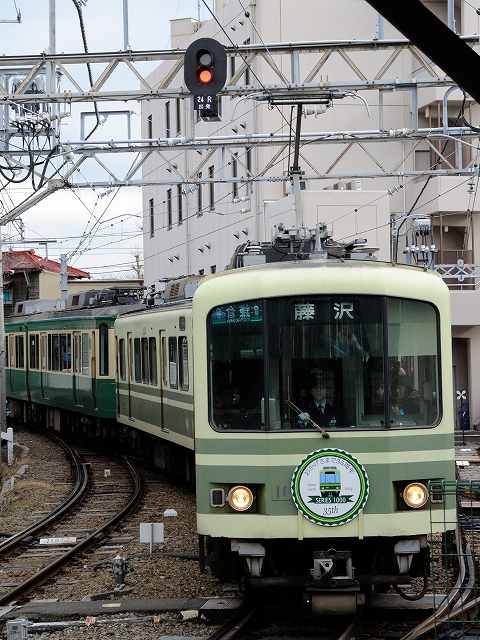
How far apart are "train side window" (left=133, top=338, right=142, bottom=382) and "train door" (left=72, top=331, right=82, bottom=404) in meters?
4.72

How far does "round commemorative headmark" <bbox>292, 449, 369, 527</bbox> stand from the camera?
7805 mm

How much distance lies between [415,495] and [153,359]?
26.9 ft

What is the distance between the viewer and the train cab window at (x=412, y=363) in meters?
8.09

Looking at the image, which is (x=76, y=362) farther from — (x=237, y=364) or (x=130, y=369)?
(x=237, y=364)

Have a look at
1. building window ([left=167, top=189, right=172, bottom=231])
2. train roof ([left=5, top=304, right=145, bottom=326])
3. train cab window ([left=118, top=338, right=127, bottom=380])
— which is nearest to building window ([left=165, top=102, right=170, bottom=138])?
building window ([left=167, top=189, right=172, bottom=231])

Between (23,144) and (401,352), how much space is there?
32.2ft

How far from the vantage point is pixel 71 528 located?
13.4 metres

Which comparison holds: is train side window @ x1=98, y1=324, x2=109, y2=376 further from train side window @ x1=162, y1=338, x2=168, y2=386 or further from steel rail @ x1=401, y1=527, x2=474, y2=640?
steel rail @ x1=401, y1=527, x2=474, y2=640

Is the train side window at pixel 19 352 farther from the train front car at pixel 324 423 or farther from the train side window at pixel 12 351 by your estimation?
the train front car at pixel 324 423

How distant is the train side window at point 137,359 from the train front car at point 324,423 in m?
8.79

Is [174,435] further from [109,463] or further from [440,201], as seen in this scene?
[440,201]

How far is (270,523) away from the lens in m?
7.88

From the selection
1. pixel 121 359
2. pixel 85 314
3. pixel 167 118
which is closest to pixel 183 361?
pixel 121 359

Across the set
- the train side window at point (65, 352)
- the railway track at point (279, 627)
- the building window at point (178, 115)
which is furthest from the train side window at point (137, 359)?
the building window at point (178, 115)
